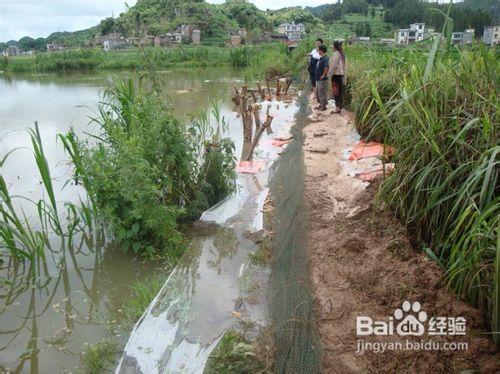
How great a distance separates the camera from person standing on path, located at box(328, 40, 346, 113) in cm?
677

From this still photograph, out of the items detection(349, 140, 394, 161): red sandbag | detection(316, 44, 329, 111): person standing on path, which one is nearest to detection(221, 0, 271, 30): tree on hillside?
detection(316, 44, 329, 111): person standing on path

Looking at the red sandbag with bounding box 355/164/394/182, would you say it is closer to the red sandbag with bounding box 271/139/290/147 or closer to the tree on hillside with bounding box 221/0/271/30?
the red sandbag with bounding box 271/139/290/147

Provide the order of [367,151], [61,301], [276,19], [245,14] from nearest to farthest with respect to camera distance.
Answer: [61,301]
[367,151]
[245,14]
[276,19]

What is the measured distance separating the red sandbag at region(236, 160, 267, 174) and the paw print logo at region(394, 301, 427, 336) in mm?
A: 3351

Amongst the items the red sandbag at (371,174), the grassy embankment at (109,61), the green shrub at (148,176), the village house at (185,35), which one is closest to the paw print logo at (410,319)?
the red sandbag at (371,174)

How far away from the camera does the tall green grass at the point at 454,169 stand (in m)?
1.87

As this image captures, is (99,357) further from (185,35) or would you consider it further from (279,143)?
(185,35)

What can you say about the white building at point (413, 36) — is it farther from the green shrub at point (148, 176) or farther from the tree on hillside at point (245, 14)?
the tree on hillside at point (245, 14)

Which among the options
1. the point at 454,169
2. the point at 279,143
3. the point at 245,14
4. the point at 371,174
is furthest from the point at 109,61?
the point at 245,14

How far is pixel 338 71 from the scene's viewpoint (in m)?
7.00

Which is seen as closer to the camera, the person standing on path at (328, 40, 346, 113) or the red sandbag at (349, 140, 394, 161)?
the red sandbag at (349, 140, 394, 161)

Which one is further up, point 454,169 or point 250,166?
point 454,169

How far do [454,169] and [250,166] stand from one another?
10.7 ft

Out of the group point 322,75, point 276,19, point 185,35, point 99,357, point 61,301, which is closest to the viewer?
point 99,357
